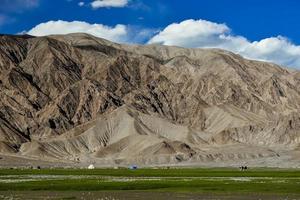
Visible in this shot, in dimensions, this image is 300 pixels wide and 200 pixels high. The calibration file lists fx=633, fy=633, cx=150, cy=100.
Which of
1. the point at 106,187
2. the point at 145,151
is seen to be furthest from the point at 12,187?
the point at 145,151

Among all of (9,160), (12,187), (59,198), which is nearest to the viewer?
(59,198)

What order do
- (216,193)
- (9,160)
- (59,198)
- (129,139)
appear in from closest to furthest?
(59,198) < (216,193) < (9,160) < (129,139)

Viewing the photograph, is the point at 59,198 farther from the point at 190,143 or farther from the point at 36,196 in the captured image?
the point at 190,143

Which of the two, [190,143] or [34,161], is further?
[190,143]

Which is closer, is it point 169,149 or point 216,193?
point 216,193

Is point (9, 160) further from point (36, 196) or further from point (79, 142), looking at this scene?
point (36, 196)

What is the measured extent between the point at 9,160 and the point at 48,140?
119ft

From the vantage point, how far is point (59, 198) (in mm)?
41500

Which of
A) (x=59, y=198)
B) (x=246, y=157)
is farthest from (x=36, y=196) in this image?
(x=246, y=157)

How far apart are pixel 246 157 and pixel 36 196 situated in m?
137

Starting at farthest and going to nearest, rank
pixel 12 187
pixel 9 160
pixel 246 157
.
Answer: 1. pixel 246 157
2. pixel 9 160
3. pixel 12 187

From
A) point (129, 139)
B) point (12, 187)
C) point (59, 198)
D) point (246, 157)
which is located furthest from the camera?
point (129, 139)

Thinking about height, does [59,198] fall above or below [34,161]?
above

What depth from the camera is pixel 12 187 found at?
5203 centimetres
